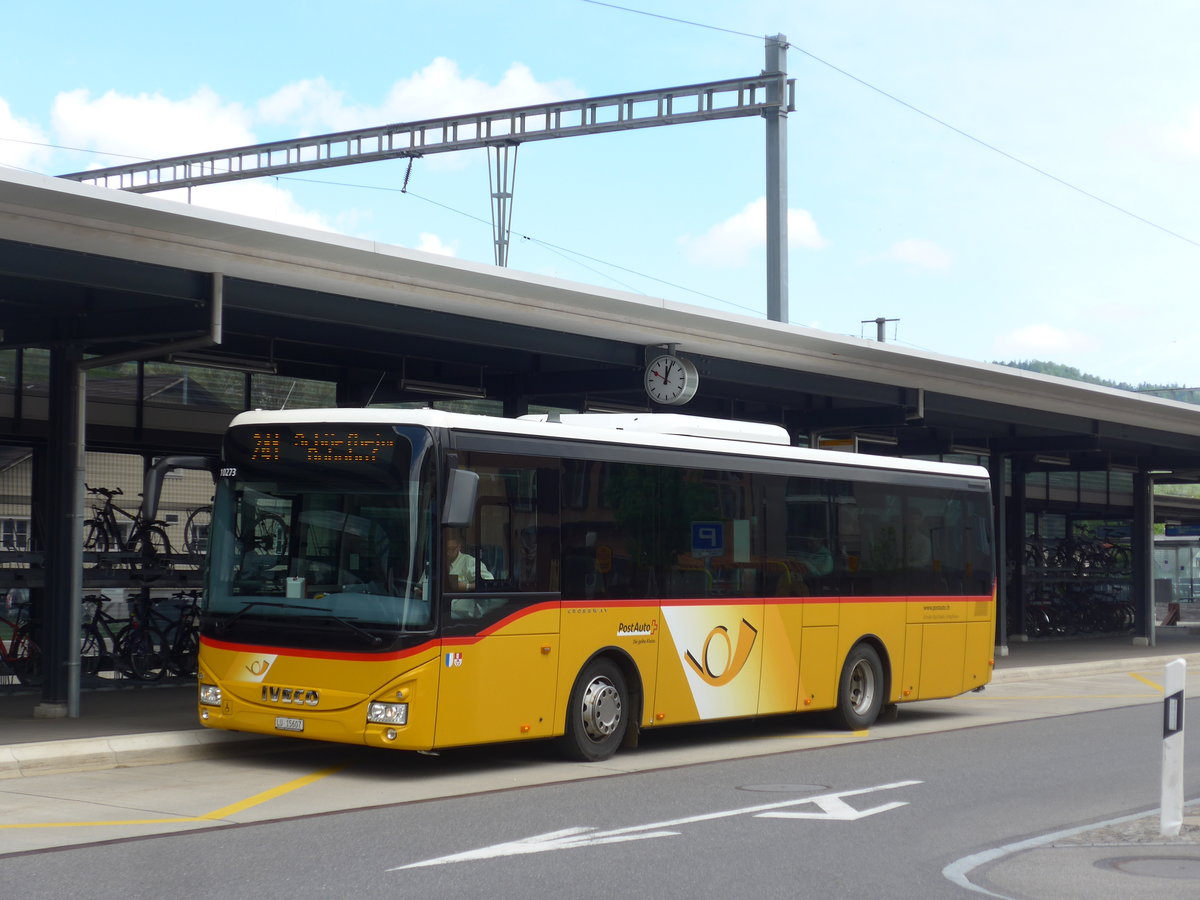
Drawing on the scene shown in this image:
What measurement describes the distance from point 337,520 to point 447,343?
7560 mm

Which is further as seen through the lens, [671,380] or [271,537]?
[671,380]

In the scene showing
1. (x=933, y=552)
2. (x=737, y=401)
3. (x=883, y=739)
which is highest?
(x=737, y=401)

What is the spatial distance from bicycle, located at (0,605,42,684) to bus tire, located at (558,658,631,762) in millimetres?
7968

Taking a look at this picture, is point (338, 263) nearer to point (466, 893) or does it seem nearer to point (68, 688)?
point (68, 688)

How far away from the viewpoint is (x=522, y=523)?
12.4m

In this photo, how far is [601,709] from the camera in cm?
1312

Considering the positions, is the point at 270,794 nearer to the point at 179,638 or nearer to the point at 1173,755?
the point at 1173,755

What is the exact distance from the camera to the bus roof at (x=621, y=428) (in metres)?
11.9

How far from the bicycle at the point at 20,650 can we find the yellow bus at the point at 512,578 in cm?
642

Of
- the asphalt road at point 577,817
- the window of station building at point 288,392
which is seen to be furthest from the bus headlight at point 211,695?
the window of station building at point 288,392

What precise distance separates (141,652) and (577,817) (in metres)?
9.92

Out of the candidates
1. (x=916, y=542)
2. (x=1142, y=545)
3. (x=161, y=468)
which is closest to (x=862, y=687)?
(x=916, y=542)

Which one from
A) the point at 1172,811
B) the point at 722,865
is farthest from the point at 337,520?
the point at 1172,811

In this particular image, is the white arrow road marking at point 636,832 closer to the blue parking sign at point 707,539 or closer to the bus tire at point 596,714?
the bus tire at point 596,714
